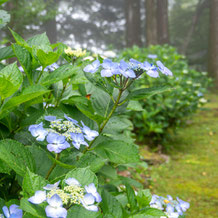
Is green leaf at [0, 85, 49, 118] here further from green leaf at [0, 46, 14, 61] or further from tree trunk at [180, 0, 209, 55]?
tree trunk at [180, 0, 209, 55]

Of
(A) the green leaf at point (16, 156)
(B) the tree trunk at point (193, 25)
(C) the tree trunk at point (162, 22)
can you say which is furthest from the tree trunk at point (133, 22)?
(A) the green leaf at point (16, 156)

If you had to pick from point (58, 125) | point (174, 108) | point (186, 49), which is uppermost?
point (58, 125)

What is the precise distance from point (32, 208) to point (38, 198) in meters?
0.03

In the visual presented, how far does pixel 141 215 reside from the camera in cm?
76

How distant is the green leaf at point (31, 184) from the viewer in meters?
0.61

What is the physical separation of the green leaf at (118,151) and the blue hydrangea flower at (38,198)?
323 mm

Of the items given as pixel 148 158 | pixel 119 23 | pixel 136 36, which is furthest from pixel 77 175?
pixel 119 23

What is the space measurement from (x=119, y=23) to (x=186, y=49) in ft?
14.7

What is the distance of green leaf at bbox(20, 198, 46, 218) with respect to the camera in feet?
1.80

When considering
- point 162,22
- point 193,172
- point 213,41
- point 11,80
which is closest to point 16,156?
point 11,80

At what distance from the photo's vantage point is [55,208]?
1.71ft

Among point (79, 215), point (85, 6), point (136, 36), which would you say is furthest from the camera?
point (136, 36)

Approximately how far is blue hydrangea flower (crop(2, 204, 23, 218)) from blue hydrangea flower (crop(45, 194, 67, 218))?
150 millimetres

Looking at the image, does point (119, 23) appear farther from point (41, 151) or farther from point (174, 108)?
point (41, 151)
